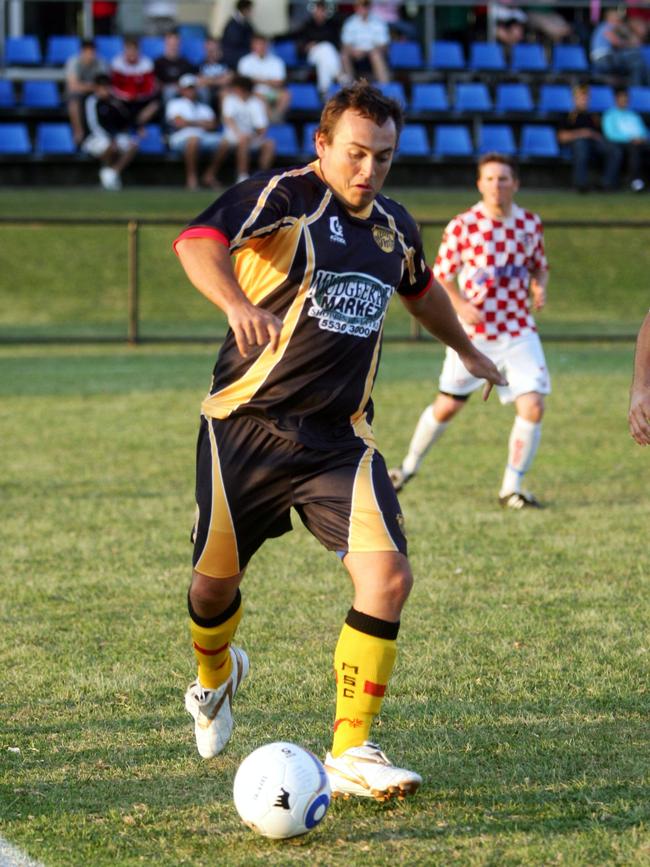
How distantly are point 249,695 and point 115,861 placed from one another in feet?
4.75

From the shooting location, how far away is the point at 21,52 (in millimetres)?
23859

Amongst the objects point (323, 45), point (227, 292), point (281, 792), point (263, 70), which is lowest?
point (263, 70)

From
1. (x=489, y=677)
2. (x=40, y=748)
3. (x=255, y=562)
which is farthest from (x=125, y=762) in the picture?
(x=255, y=562)

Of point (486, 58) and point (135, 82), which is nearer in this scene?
point (135, 82)

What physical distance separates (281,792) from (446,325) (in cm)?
174

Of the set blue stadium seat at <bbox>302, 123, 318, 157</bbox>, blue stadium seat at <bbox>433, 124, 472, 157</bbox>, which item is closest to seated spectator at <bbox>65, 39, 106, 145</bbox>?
Result: blue stadium seat at <bbox>302, 123, 318, 157</bbox>

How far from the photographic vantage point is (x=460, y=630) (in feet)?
19.2

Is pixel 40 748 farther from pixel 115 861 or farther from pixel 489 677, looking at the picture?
pixel 489 677

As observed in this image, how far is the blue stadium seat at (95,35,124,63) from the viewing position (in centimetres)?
2373

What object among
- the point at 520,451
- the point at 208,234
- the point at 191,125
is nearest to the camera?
the point at 208,234

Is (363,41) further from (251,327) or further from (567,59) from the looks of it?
(251,327)

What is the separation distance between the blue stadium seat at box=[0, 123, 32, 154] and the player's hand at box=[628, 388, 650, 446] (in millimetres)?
19838

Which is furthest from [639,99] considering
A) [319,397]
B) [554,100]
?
[319,397]

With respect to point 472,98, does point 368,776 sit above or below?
above
